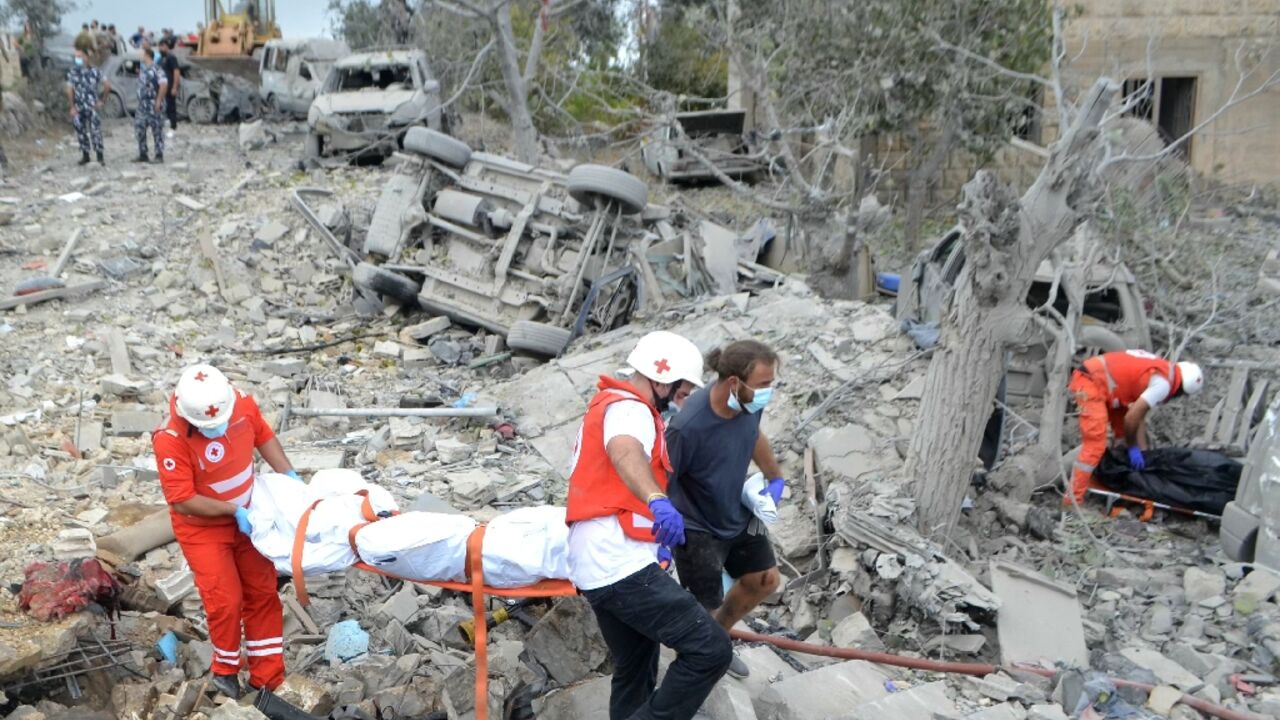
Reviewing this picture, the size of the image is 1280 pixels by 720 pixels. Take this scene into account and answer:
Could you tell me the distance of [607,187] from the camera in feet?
32.5

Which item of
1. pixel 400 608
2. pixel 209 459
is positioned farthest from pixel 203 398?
pixel 400 608

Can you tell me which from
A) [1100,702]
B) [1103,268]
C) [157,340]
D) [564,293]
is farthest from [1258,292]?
[157,340]

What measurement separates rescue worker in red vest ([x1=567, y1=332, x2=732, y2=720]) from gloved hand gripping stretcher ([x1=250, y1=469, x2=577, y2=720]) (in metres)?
0.20

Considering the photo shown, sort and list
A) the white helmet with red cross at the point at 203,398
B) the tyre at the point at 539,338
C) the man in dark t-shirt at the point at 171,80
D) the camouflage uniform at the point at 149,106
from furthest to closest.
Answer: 1. the man in dark t-shirt at the point at 171,80
2. the camouflage uniform at the point at 149,106
3. the tyre at the point at 539,338
4. the white helmet with red cross at the point at 203,398

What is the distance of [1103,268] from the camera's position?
902 centimetres

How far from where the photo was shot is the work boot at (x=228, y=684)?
4176 mm

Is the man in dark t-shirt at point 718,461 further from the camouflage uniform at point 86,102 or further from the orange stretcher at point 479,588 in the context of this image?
the camouflage uniform at point 86,102

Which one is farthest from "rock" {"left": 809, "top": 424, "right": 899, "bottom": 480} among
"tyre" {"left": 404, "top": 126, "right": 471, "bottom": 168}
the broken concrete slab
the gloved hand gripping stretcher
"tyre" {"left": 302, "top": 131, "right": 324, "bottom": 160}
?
"tyre" {"left": 302, "top": 131, "right": 324, "bottom": 160}

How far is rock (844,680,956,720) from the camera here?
13.1 feet

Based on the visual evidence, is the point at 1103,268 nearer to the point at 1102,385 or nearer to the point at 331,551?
the point at 1102,385

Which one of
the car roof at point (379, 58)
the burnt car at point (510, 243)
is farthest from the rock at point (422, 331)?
the car roof at point (379, 58)

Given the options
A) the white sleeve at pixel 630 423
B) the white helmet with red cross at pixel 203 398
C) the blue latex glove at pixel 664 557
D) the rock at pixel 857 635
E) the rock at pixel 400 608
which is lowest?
the rock at pixel 857 635

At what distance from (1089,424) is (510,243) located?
5.61 metres

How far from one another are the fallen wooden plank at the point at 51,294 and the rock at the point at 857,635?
9033mm
